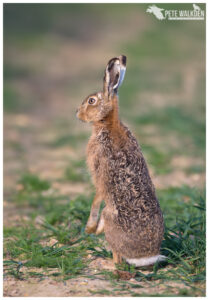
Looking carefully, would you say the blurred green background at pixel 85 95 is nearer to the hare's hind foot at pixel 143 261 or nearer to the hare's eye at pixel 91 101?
the hare's eye at pixel 91 101

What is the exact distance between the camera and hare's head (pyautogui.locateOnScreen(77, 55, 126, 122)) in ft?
15.1

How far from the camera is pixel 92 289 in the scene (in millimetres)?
4113

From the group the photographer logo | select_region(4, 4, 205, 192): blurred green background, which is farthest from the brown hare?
select_region(4, 4, 205, 192): blurred green background

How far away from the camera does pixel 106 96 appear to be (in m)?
4.75

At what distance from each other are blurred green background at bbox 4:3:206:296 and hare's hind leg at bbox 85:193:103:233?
2.30 feet

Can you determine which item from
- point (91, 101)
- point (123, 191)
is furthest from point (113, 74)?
point (123, 191)

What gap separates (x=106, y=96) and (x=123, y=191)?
3.13 ft

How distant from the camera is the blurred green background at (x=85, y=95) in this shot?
736 centimetres

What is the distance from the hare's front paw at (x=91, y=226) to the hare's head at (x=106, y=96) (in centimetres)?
105

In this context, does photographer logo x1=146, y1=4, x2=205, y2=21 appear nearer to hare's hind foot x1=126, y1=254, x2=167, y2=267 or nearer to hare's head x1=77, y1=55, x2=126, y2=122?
hare's head x1=77, y1=55, x2=126, y2=122

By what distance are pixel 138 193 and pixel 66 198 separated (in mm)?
2499

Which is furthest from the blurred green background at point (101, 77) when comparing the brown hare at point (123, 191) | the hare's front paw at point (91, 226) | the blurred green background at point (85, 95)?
the brown hare at point (123, 191)

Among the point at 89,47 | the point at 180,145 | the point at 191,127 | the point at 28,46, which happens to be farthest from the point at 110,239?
the point at 89,47

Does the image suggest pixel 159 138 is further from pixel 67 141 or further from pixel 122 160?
pixel 122 160
